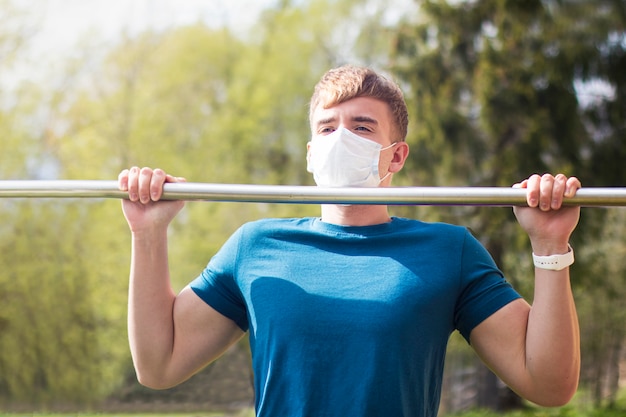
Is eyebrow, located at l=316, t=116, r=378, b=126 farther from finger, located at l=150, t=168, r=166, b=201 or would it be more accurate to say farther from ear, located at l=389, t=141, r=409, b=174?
finger, located at l=150, t=168, r=166, b=201

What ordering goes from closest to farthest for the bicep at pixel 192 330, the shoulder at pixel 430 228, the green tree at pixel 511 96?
1. the shoulder at pixel 430 228
2. the bicep at pixel 192 330
3. the green tree at pixel 511 96

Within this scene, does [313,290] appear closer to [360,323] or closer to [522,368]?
[360,323]

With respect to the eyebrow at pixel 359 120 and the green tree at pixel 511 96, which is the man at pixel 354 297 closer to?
the eyebrow at pixel 359 120

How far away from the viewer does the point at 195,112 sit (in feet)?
60.5

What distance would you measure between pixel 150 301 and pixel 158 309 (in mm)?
27

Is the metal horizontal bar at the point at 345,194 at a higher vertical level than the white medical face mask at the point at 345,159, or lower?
lower

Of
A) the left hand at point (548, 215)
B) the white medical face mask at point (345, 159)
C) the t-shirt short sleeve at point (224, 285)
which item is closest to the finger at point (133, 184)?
the t-shirt short sleeve at point (224, 285)

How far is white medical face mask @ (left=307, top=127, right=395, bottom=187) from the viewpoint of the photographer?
2.00 meters

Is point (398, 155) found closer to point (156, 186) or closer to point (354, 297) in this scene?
point (354, 297)

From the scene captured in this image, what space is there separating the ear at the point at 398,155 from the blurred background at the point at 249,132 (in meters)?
5.05

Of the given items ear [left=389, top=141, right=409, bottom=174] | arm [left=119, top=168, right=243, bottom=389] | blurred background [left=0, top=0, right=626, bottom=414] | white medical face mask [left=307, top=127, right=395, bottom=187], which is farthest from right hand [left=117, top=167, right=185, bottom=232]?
blurred background [left=0, top=0, right=626, bottom=414]

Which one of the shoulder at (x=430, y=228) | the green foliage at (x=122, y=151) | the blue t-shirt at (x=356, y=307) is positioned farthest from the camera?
the green foliage at (x=122, y=151)

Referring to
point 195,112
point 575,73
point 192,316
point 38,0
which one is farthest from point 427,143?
point 192,316

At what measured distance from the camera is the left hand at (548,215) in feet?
5.91
